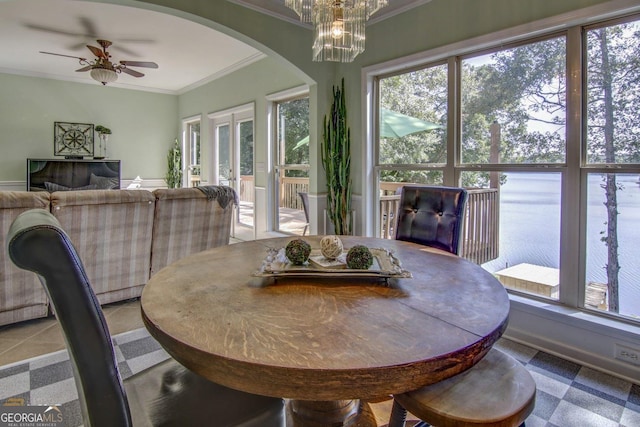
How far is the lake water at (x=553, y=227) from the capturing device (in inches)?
88.9

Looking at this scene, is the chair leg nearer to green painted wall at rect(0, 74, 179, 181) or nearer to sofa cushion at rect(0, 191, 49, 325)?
sofa cushion at rect(0, 191, 49, 325)

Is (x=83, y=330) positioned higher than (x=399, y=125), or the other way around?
(x=399, y=125)

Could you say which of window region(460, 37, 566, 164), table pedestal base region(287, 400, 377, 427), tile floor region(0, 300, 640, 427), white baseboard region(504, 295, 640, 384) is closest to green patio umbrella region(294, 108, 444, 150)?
window region(460, 37, 566, 164)

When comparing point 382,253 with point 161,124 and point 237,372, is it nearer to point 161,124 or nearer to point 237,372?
point 237,372

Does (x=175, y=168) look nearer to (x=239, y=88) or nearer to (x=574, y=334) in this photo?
(x=239, y=88)

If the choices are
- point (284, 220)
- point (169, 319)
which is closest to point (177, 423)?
point (169, 319)

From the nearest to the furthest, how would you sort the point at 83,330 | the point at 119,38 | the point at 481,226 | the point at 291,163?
the point at 83,330
the point at 481,226
the point at 119,38
the point at 291,163

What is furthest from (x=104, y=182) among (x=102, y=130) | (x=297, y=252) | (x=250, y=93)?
(x=297, y=252)

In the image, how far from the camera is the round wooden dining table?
0.77 metres

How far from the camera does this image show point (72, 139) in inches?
261

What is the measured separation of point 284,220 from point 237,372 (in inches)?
175

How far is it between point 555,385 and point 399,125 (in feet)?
8.03

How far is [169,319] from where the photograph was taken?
3.23ft

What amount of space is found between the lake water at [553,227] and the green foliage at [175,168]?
20.5 feet
